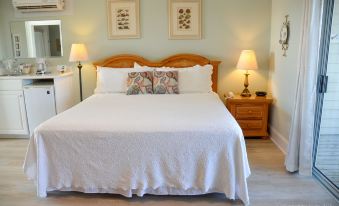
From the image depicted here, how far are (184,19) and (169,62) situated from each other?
70 cm

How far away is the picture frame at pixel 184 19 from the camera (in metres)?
4.18

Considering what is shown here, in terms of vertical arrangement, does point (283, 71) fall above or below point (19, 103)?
above

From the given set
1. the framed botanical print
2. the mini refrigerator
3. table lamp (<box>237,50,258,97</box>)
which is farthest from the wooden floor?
the framed botanical print

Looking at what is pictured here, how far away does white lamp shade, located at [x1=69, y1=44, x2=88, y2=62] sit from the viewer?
409cm

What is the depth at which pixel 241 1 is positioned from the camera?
4145 mm

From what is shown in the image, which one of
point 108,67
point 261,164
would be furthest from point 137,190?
point 108,67

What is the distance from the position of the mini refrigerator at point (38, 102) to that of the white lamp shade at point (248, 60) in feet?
9.20

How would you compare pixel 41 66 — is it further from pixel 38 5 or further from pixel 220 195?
pixel 220 195

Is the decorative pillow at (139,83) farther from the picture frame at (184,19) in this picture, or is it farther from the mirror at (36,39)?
the mirror at (36,39)

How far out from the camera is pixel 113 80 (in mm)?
4012

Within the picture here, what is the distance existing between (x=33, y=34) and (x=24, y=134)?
162 cm

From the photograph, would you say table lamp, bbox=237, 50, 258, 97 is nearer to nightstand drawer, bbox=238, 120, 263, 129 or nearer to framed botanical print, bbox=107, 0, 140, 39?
nightstand drawer, bbox=238, 120, 263, 129

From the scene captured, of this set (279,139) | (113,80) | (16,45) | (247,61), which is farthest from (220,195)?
(16,45)

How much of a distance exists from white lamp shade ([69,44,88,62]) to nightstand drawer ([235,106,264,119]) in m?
2.42
